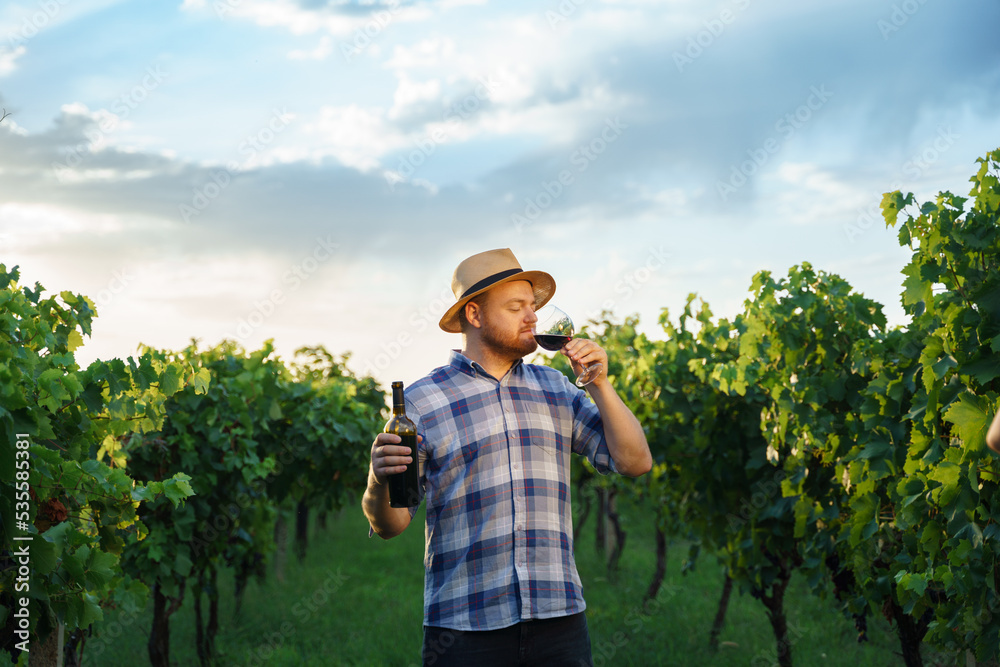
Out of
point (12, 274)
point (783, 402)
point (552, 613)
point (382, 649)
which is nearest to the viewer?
point (552, 613)

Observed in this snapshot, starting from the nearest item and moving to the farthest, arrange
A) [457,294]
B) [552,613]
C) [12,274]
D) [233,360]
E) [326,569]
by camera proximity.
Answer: [552,613], [457,294], [12,274], [233,360], [326,569]

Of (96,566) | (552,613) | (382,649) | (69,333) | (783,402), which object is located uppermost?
(69,333)

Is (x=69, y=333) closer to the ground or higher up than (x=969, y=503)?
higher up

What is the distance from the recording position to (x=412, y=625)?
344 inches

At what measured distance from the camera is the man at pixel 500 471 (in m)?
2.56

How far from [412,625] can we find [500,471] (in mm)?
6677

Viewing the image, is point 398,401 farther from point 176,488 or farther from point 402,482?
point 176,488

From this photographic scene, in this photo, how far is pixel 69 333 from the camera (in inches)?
170

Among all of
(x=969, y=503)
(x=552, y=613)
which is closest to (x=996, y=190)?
(x=969, y=503)

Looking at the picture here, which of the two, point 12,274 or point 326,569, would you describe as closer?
point 12,274

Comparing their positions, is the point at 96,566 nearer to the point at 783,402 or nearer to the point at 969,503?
the point at 969,503

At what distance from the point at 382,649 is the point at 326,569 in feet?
15.3

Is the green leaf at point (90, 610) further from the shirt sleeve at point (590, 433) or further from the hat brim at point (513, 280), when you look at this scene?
the shirt sleeve at point (590, 433)
